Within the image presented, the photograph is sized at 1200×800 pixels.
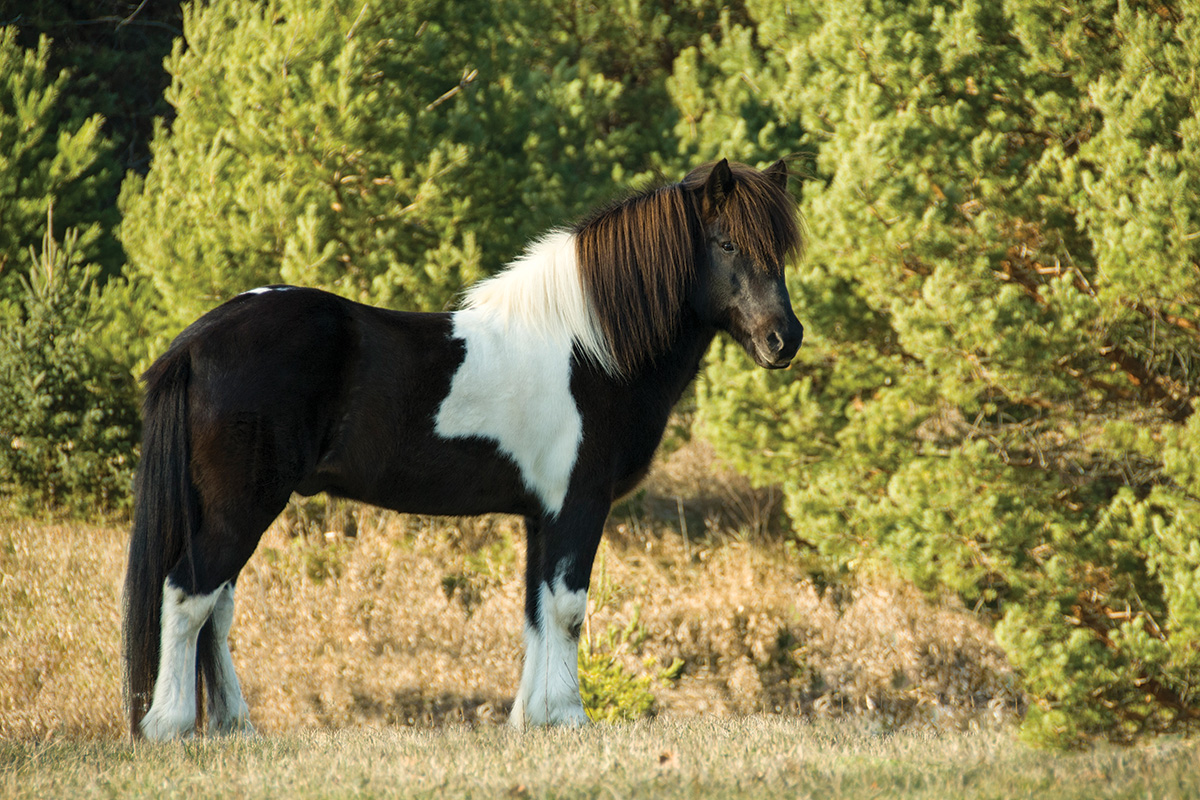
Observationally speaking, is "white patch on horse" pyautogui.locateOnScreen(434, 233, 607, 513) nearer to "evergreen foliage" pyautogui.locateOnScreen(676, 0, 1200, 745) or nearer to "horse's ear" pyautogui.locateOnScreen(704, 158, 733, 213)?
"horse's ear" pyautogui.locateOnScreen(704, 158, 733, 213)

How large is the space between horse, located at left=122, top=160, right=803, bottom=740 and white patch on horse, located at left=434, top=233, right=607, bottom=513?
0.03ft

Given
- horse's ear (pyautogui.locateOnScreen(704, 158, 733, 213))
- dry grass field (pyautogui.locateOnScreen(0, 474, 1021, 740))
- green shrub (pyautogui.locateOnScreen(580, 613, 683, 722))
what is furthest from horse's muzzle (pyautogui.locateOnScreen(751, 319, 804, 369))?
dry grass field (pyautogui.locateOnScreen(0, 474, 1021, 740))

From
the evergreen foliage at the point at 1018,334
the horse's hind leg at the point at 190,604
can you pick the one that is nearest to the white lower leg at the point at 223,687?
the horse's hind leg at the point at 190,604

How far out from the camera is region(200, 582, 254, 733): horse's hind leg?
449 cm

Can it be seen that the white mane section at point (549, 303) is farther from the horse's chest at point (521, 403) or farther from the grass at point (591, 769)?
the grass at point (591, 769)

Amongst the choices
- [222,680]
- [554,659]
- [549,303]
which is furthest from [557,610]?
[222,680]

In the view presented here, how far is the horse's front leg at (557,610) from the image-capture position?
4.58 meters

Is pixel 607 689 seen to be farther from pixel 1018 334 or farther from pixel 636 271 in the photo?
pixel 1018 334

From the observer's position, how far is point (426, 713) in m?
11.3

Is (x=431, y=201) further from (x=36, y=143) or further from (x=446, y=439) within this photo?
(x=446, y=439)

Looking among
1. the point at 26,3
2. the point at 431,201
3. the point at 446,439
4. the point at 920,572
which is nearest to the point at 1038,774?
the point at 446,439

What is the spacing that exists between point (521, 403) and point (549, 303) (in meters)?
0.54

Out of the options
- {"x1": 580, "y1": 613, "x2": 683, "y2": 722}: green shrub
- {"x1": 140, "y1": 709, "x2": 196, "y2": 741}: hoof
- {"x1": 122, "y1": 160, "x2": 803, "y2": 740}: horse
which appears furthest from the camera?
{"x1": 580, "y1": 613, "x2": 683, "y2": 722}: green shrub

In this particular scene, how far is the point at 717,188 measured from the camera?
15.6 ft
